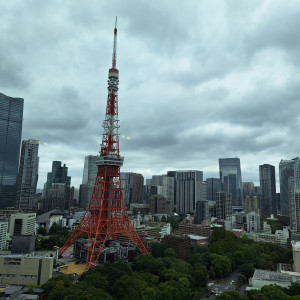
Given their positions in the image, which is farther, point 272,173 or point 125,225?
point 272,173

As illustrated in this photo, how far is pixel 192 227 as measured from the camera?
74750mm

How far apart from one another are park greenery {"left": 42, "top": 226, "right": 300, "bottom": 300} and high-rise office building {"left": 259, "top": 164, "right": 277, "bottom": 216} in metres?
107

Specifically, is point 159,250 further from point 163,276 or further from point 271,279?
point 271,279

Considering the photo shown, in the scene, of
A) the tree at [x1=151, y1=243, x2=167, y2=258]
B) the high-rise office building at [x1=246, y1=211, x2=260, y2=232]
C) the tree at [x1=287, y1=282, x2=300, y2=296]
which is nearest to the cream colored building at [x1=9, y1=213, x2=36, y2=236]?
the tree at [x1=151, y1=243, x2=167, y2=258]

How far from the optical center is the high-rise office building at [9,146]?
10138 centimetres

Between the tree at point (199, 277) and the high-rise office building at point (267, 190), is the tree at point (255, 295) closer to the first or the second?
the tree at point (199, 277)

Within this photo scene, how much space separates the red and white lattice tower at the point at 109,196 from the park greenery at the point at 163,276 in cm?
607

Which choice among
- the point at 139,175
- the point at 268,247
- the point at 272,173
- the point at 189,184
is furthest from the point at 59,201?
the point at 272,173

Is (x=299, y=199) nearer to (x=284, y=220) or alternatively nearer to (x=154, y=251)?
(x=284, y=220)

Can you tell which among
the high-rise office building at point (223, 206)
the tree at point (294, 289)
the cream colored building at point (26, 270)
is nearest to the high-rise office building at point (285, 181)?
the high-rise office building at point (223, 206)

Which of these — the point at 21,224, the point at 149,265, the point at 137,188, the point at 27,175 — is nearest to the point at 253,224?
the point at 149,265

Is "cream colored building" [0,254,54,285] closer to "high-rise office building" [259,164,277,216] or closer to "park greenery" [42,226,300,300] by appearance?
"park greenery" [42,226,300,300]

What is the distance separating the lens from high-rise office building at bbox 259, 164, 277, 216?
153125 mm

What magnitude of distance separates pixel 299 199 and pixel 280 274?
51822 millimetres
